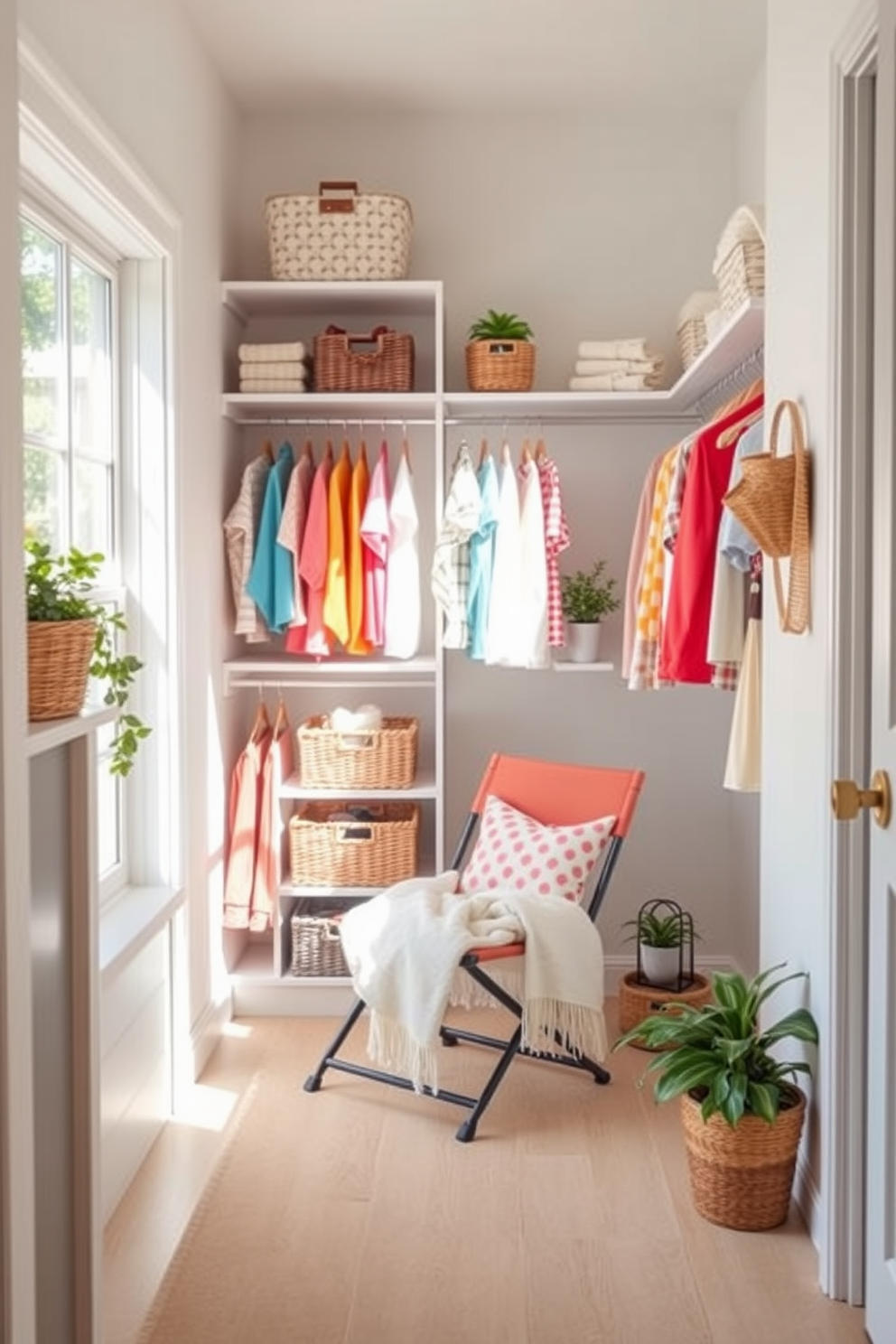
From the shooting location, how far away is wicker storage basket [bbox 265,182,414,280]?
13.8 ft

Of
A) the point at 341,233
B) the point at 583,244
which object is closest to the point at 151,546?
the point at 341,233

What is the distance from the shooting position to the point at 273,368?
4.30 m

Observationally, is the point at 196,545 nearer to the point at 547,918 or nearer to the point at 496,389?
the point at 496,389

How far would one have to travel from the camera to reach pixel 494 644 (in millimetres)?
4219

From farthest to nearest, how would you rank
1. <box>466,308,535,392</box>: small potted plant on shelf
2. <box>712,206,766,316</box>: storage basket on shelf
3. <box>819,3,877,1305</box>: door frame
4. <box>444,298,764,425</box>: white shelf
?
<box>466,308,535,392</box>: small potted plant on shelf < <box>444,298,764,425</box>: white shelf < <box>712,206,766,316</box>: storage basket on shelf < <box>819,3,877,1305</box>: door frame

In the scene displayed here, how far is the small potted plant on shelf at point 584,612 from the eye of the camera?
4.41 metres

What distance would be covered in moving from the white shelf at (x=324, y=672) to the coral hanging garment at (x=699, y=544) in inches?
41.0

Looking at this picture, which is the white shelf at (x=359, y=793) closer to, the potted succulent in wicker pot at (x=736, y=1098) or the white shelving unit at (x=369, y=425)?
the white shelving unit at (x=369, y=425)

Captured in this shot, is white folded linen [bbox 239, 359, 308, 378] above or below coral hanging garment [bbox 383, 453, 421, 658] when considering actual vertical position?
above

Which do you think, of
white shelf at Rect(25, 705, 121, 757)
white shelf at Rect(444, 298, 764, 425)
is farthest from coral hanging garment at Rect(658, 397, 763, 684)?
white shelf at Rect(25, 705, 121, 757)

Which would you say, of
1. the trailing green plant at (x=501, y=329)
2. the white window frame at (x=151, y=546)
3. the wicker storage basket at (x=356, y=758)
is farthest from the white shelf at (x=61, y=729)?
the trailing green plant at (x=501, y=329)

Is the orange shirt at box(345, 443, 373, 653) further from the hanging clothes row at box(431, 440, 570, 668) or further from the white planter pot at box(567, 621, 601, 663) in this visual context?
the white planter pot at box(567, 621, 601, 663)

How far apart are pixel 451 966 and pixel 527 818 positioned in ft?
2.39

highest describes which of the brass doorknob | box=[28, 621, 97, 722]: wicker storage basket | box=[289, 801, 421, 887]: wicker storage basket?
box=[28, 621, 97, 722]: wicker storage basket
